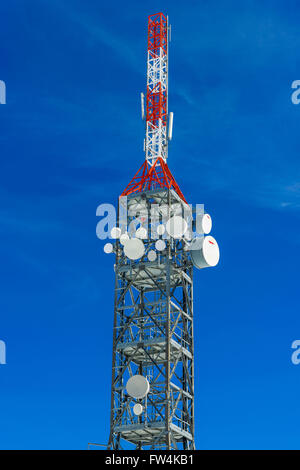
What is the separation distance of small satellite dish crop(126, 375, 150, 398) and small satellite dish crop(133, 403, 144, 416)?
946mm

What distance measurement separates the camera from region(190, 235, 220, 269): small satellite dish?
73562 millimetres

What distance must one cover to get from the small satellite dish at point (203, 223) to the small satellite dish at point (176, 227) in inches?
115

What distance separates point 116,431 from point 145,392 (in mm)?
5247

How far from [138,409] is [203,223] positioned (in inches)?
750

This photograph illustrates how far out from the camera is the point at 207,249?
73.8m

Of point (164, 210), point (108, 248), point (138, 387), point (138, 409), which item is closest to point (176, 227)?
point (164, 210)

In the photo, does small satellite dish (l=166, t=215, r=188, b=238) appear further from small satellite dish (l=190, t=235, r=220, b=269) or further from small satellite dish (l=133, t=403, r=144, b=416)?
small satellite dish (l=133, t=403, r=144, b=416)

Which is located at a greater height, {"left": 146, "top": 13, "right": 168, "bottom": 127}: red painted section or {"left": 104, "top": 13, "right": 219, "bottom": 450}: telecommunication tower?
{"left": 146, "top": 13, "right": 168, "bottom": 127}: red painted section

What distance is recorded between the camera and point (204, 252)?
73.5 meters

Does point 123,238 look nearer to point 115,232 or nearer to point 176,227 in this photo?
point 115,232

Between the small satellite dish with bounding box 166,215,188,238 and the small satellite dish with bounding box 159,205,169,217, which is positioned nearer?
the small satellite dish with bounding box 166,215,188,238
